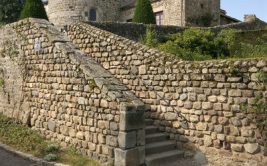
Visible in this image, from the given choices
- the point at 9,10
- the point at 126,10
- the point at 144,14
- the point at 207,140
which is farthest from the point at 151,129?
the point at 9,10

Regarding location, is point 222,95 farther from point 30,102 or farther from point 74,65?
point 30,102

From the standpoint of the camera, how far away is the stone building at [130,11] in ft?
72.1

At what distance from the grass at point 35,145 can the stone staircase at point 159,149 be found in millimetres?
1120

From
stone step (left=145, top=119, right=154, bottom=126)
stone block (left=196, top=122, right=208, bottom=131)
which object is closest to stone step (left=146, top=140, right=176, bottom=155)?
stone step (left=145, top=119, right=154, bottom=126)

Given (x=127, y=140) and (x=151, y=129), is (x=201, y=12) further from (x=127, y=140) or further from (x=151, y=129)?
(x=127, y=140)

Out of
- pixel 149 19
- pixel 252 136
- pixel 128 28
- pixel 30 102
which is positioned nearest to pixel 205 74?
pixel 252 136

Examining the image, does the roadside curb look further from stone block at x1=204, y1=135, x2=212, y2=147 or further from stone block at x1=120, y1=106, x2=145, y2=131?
stone block at x1=204, y1=135, x2=212, y2=147

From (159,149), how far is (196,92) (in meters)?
1.46

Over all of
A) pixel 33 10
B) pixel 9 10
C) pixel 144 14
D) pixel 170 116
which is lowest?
pixel 170 116

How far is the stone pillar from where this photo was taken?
22.5ft

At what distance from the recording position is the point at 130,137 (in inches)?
273

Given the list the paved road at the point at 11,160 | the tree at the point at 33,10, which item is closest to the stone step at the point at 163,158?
the paved road at the point at 11,160

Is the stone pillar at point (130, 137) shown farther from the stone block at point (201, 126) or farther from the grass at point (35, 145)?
the stone block at point (201, 126)

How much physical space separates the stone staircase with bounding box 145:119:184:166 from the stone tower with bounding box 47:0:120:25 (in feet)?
54.7
